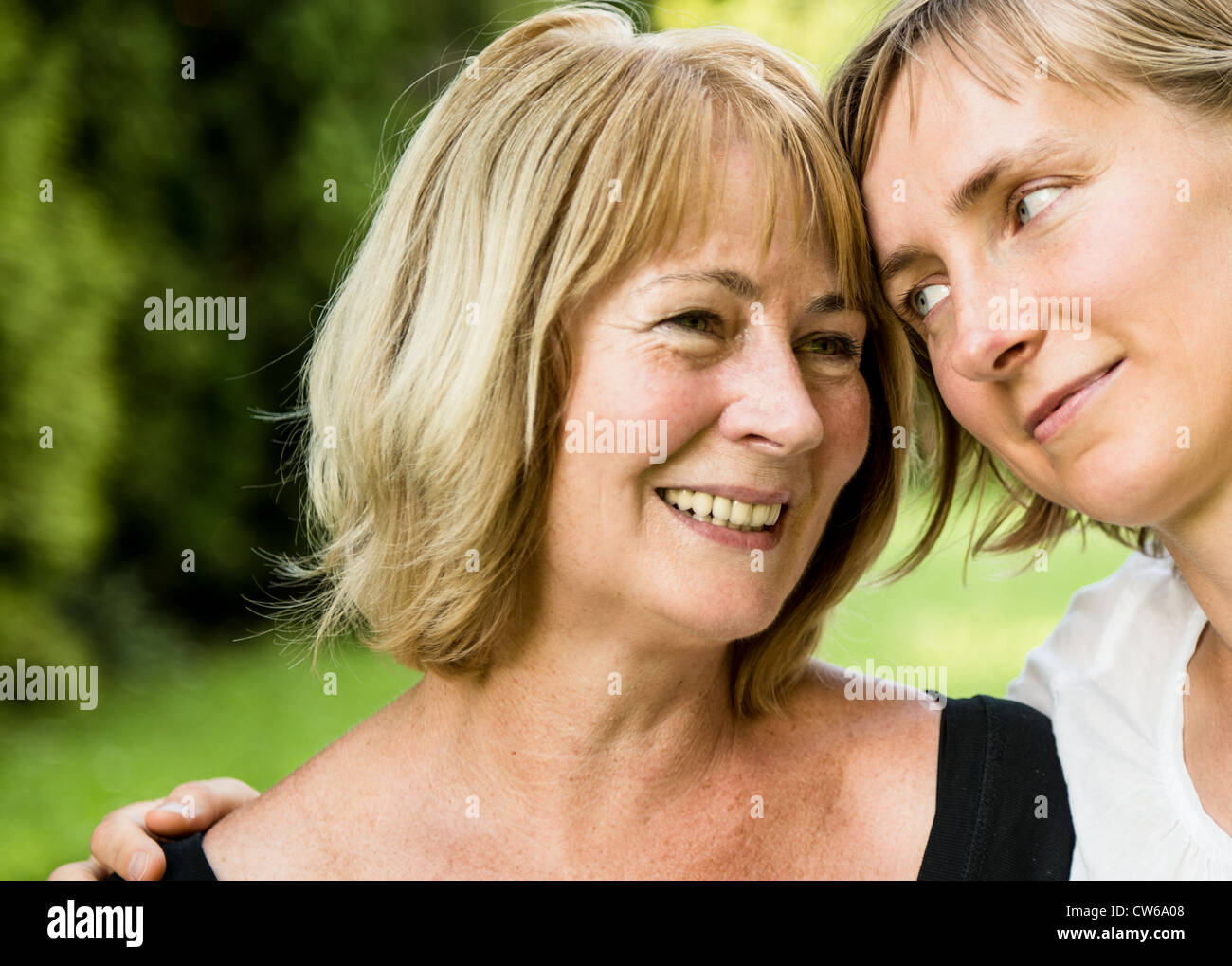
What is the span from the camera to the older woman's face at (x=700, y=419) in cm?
186

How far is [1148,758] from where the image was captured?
2.00 m

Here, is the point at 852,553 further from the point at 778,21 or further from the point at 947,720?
the point at 778,21

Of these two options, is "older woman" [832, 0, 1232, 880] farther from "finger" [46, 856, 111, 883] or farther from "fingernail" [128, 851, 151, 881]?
"finger" [46, 856, 111, 883]

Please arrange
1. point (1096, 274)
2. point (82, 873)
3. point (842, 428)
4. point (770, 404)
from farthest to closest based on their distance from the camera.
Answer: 1. point (82, 873)
2. point (842, 428)
3. point (770, 404)
4. point (1096, 274)

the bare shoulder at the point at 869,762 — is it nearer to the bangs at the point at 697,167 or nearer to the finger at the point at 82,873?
the bangs at the point at 697,167

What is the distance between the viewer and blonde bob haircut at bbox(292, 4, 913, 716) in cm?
190

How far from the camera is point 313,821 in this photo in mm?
2100

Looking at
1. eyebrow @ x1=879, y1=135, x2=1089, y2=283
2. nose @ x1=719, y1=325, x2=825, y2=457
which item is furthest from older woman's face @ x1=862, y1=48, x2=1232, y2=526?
nose @ x1=719, y1=325, x2=825, y2=457

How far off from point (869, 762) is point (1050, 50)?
3.83 feet

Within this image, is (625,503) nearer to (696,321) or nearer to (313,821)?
(696,321)

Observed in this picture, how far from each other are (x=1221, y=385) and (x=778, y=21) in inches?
273

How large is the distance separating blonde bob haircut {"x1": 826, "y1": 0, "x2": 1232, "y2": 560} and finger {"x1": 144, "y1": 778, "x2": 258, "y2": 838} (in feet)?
4.75

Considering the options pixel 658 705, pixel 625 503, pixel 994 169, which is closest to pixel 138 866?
pixel 658 705

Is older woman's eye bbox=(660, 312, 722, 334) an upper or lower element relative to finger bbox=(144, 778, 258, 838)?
upper
